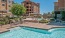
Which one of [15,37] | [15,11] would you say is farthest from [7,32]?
[15,11]

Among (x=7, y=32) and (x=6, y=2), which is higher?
(x=6, y=2)

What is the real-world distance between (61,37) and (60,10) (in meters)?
22.1

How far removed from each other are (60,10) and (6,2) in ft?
86.5

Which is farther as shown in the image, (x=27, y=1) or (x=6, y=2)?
(x=27, y=1)

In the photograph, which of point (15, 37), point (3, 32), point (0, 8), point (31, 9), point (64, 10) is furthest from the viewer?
point (31, 9)

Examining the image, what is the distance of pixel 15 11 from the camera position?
38.2 meters

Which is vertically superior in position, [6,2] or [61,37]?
[6,2]

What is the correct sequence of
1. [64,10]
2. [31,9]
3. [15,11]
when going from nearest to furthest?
[64,10] < [15,11] < [31,9]

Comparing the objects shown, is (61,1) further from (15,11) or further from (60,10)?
(15,11)

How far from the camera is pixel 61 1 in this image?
3847cm

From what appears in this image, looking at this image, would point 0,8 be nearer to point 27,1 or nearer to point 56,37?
point 27,1

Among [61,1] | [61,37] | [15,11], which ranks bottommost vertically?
[61,37]

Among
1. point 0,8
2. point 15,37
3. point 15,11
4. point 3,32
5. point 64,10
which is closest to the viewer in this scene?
point 15,37

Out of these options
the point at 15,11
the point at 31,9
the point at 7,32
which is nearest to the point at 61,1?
the point at 15,11
